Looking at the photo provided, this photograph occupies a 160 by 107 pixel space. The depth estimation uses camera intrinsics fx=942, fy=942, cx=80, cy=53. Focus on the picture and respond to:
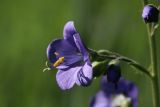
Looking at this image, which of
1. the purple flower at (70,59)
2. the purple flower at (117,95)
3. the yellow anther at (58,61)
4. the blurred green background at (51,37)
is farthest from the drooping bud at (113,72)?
the blurred green background at (51,37)

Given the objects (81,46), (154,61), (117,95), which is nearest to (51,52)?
(81,46)

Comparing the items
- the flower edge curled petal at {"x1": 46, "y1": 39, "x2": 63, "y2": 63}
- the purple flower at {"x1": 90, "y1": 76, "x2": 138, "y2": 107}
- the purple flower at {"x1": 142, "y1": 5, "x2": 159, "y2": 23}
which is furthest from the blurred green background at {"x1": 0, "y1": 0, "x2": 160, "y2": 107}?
the purple flower at {"x1": 142, "y1": 5, "x2": 159, "y2": 23}

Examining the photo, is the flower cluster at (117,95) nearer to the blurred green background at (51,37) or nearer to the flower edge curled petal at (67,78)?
the flower edge curled petal at (67,78)

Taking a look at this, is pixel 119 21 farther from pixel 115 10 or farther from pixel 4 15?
pixel 4 15

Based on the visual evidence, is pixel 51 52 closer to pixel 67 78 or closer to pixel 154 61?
pixel 67 78

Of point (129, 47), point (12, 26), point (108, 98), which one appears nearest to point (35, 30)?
point (12, 26)
